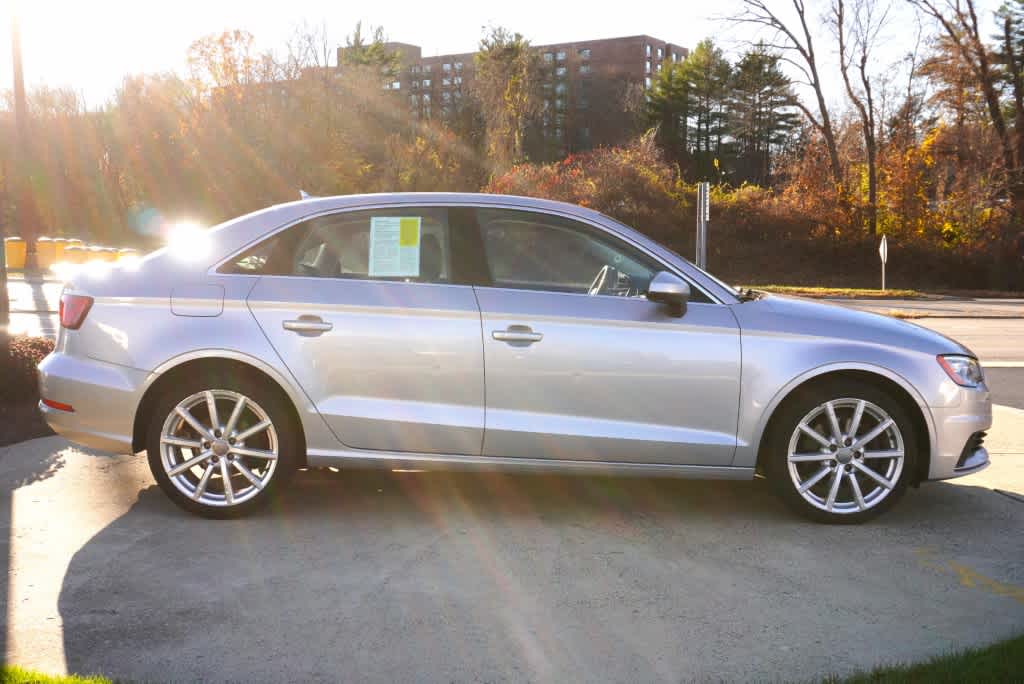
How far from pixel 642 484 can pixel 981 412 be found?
6.33 ft

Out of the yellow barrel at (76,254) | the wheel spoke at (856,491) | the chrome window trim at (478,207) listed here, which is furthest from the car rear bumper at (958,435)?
the yellow barrel at (76,254)

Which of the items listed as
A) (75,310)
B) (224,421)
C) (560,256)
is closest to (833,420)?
(560,256)

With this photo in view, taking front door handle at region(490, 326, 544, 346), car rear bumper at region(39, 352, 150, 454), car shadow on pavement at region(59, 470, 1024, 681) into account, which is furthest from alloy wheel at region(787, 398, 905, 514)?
car rear bumper at region(39, 352, 150, 454)

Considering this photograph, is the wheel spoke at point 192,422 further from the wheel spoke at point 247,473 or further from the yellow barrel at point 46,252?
the yellow barrel at point 46,252

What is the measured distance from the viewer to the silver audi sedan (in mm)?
5055

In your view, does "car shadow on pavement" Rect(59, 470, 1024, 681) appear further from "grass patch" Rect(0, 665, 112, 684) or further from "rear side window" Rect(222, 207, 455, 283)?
"rear side window" Rect(222, 207, 455, 283)

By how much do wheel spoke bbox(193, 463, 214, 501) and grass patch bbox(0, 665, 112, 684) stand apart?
6.10ft

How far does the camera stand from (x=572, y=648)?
12.1ft

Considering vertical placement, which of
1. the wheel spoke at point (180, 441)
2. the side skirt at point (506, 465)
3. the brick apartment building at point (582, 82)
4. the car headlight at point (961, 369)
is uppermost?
the brick apartment building at point (582, 82)

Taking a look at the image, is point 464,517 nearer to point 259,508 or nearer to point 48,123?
point 259,508

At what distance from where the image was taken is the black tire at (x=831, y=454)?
515 cm

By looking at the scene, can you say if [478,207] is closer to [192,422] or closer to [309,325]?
[309,325]

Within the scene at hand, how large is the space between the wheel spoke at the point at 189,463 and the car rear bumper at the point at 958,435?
12.3 ft

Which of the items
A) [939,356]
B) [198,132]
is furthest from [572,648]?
[198,132]
